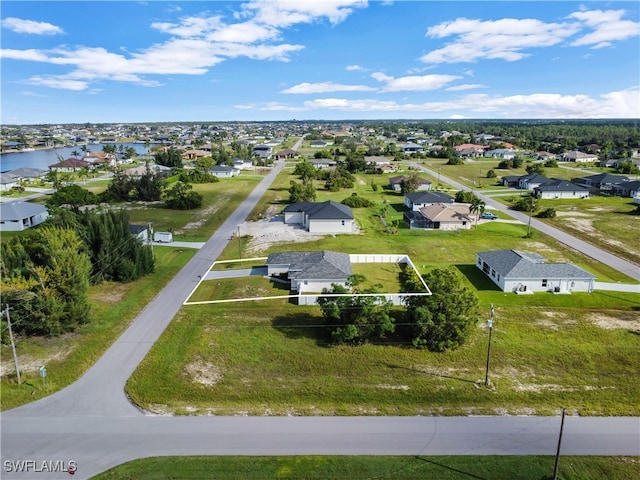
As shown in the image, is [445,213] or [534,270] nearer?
[534,270]

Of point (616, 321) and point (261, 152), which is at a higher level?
point (261, 152)

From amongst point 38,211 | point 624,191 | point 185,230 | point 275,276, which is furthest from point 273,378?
point 624,191

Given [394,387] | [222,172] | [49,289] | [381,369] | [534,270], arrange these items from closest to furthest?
[394,387] → [381,369] → [49,289] → [534,270] → [222,172]

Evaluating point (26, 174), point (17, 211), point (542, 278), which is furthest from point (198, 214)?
point (26, 174)

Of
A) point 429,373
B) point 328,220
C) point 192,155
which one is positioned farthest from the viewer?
point 192,155

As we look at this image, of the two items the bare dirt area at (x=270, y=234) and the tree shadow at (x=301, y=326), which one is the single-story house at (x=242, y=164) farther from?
the tree shadow at (x=301, y=326)

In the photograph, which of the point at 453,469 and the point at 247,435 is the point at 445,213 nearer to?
the point at 453,469

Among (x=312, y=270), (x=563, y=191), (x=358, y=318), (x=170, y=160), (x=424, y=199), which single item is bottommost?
(x=358, y=318)

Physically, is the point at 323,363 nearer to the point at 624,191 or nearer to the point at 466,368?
the point at 466,368
